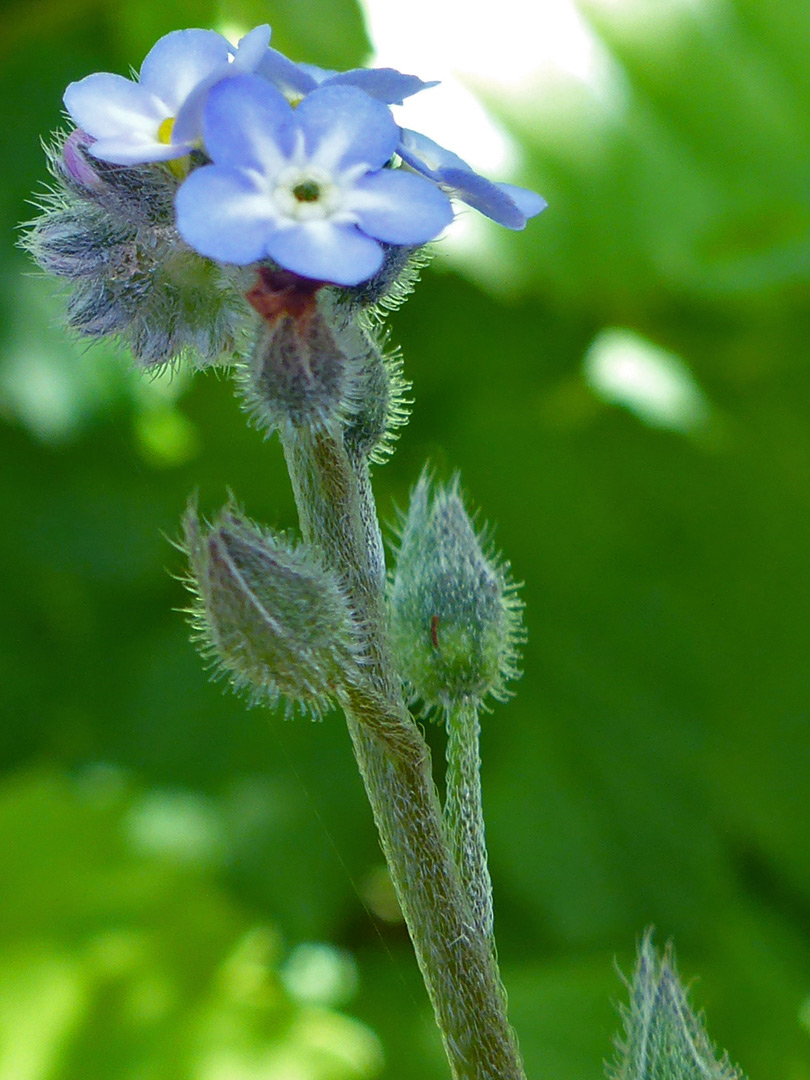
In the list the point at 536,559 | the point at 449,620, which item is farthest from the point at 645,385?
the point at 449,620

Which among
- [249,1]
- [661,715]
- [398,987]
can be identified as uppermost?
[249,1]

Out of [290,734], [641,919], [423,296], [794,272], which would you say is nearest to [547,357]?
[423,296]

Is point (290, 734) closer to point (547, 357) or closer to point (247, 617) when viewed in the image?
point (547, 357)

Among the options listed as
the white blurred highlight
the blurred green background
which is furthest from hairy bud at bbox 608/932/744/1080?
the white blurred highlight

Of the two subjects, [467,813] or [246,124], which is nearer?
[246,124]

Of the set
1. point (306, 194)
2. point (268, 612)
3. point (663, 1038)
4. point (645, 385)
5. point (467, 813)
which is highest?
point (645, 385)

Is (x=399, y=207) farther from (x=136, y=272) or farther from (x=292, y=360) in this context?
(x=136, y=272)

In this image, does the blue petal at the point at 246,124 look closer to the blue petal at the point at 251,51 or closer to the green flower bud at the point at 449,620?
the blue petal at the point at 251,51
